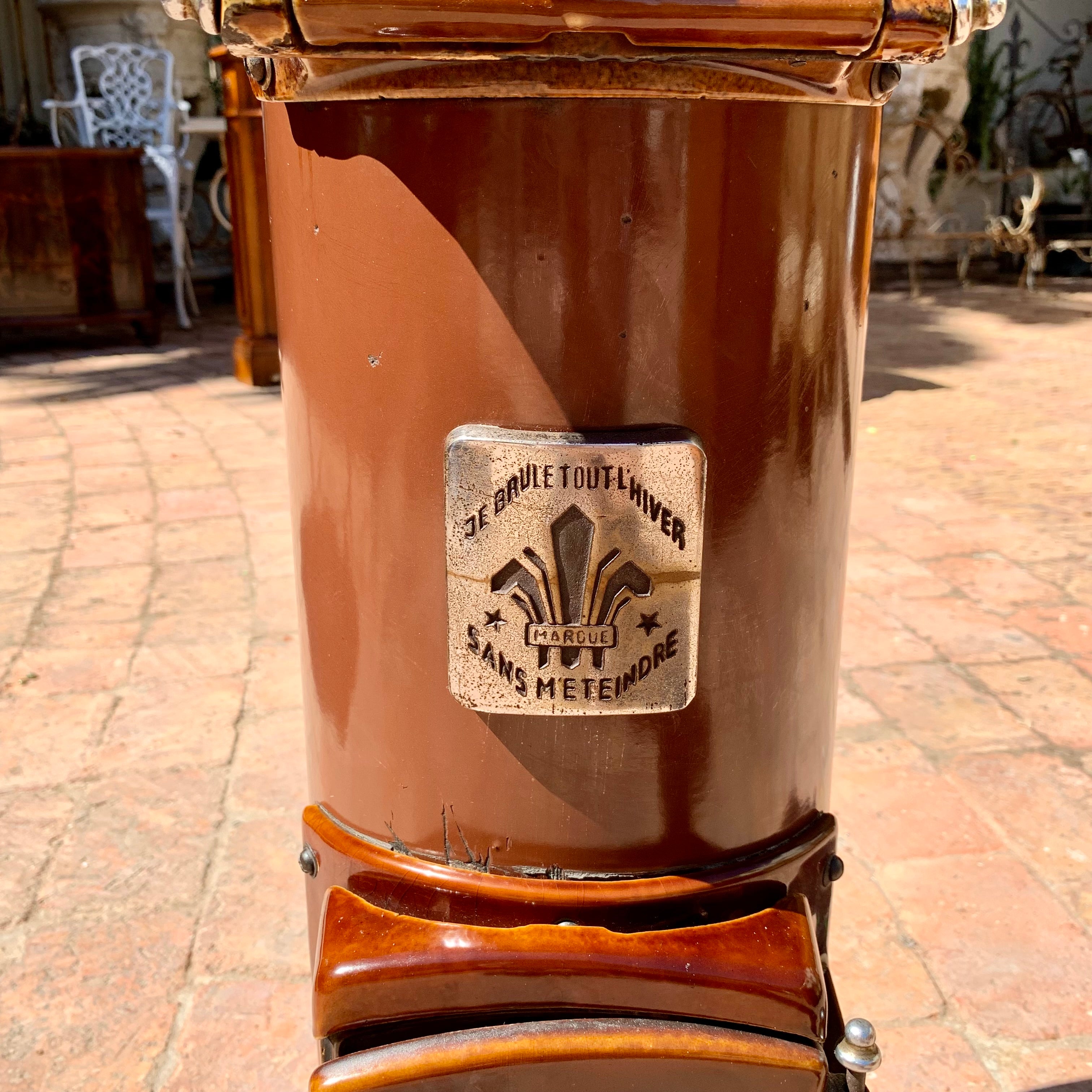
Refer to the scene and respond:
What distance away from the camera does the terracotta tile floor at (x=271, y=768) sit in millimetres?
1527

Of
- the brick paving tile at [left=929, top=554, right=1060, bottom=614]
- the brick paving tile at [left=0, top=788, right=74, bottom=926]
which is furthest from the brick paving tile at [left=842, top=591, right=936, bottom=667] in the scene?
the brick paving tile at [left=0, top=788, right=74, bottom=926]

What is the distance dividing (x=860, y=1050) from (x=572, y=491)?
0.56m

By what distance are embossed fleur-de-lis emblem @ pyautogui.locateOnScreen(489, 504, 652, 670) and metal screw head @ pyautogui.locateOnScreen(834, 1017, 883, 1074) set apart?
400 millimetres

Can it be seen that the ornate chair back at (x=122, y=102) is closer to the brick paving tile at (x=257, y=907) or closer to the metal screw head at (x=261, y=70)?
the brick paving tile at (x=257, y=907)

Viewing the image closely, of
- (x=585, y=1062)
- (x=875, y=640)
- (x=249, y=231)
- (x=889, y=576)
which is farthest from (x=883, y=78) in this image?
(x=249, y=231)

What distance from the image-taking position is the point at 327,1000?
1000mm

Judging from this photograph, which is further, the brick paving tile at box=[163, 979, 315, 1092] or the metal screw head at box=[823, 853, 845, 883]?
the brick paving tile at box=[163, 979, 315, 1092]

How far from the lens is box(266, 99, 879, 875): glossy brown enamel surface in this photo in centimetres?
89

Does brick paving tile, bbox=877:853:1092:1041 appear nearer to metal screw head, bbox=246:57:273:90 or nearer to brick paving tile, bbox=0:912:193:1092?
brick paving tile, bbox=0:912:193:1092

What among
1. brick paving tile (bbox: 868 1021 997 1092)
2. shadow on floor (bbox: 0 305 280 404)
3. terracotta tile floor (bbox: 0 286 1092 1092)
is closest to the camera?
brick paving tile (bbox: 868 1021 997 1092)

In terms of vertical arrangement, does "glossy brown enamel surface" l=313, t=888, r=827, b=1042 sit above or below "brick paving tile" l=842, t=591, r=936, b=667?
above

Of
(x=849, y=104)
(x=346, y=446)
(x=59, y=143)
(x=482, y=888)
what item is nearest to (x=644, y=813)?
(x=482, y=888)

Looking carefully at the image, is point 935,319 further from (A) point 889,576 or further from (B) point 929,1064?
(B) point 929,1064

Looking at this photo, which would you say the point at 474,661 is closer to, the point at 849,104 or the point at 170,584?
the point at 849,104
